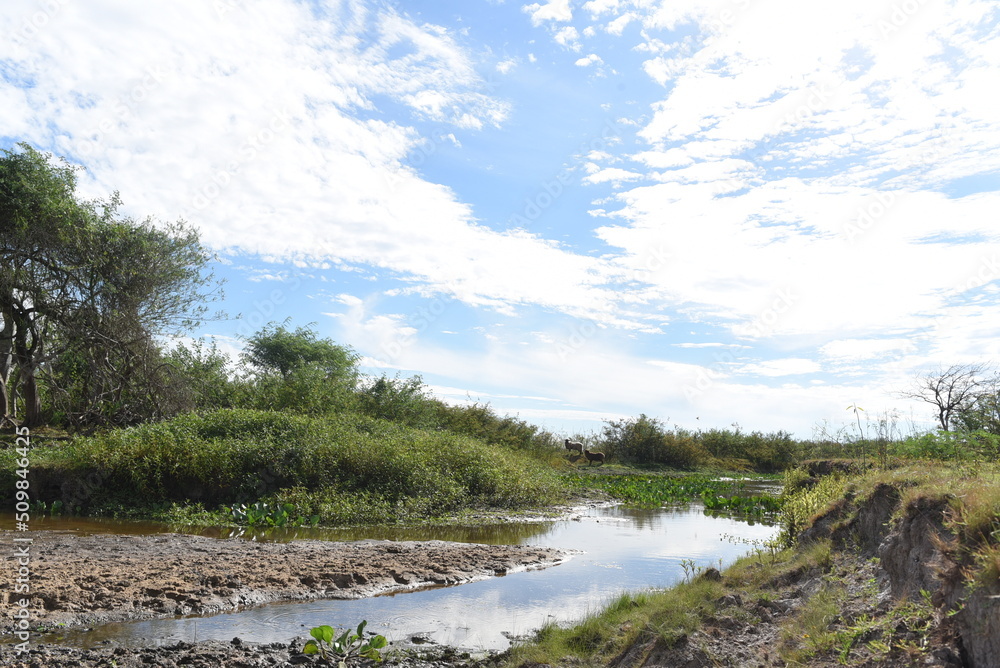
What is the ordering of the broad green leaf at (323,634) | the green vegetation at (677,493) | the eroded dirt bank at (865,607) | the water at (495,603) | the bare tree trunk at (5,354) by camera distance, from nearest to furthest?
the eroded dirt bank at (865,607)
the broad green leaf at (323,634)
the water at (495,603)
the green vegetation at (677,493)
the bare tree trunk at (5,354)

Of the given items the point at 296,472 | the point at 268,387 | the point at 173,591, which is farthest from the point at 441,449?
the point at 173,591

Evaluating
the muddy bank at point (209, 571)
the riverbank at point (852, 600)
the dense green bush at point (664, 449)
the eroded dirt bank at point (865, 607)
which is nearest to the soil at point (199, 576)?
the muddy bank at point (209, 571)

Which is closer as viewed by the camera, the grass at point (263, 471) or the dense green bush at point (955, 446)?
the dense green bush at point (955, 446)

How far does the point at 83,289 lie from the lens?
62.9 feet

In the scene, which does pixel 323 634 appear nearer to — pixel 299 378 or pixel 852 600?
pixel 852 600

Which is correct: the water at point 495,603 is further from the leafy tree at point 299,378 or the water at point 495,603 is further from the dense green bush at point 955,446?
the leafy tree at point 299,378

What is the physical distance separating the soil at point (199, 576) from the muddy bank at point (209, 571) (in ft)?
0.04

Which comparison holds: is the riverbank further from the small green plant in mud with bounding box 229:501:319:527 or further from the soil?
the small green plant in mud with bounding box 229:501:319:527

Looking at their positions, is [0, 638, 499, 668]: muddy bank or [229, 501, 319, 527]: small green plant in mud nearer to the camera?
[0, 638, 499, 668]: muddy bank

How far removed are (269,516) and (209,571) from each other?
537cm

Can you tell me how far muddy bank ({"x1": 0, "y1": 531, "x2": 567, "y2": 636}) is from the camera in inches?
255

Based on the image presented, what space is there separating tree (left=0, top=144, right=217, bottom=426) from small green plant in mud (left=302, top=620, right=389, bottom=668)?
55.0ft

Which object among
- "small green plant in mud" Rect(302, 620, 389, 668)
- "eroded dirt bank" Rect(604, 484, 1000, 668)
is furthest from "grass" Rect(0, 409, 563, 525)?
"eroded dirt bank" Rect(604, 484, 1000, 668)

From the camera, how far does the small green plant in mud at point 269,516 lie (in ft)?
42.3
